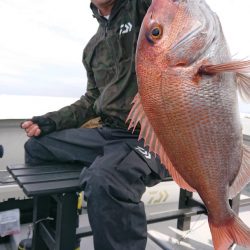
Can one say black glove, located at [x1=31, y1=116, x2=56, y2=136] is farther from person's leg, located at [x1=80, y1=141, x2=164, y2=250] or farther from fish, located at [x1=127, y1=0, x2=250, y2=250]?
fish, located at [x1=127, y1=0, x2=250, y2=250]

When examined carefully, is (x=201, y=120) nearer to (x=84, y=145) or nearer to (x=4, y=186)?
(x=84, y=145)

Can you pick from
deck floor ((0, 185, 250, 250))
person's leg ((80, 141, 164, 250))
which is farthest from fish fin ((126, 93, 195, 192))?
deck floor ((0, 185, 250, 250))

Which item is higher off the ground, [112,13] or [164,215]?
[112,13]

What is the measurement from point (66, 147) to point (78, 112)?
32cm

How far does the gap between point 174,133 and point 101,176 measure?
56 cm

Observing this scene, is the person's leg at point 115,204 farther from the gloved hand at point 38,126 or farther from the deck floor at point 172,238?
the deck floor at point 172,238

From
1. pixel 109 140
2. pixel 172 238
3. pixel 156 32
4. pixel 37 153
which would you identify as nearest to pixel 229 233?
pixel 156 32

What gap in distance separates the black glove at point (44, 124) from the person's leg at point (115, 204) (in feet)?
2.26

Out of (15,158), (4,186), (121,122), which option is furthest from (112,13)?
(15,158)

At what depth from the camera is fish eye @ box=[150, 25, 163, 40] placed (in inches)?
43.0

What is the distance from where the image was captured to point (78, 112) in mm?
2400

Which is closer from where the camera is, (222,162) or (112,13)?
(222,162)

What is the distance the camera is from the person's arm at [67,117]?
2.22 m

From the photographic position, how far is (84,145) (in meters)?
2.13
